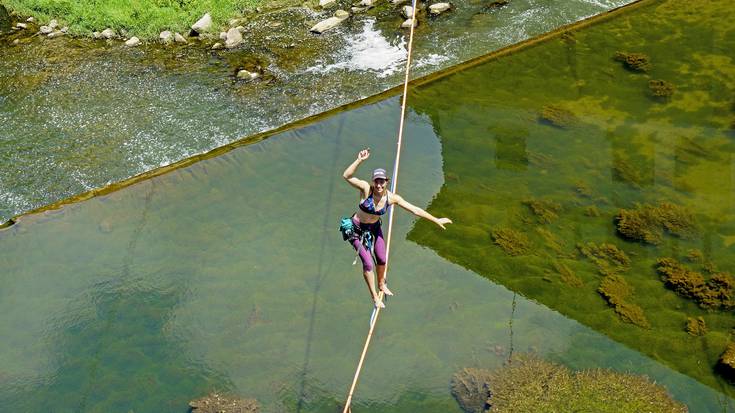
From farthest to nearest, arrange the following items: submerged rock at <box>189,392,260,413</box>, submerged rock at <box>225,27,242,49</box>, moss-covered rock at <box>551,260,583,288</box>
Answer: submerged rock at <box>225,27,242,49</box> < moss-covered rock at <box>551,260,583,288</box> < submerged rock at <box>189,392,260,413</box>

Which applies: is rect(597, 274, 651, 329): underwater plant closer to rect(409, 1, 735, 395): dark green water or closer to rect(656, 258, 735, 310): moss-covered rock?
rect(409, 1, 735, 395): dark green water

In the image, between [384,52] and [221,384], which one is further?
[384,52]

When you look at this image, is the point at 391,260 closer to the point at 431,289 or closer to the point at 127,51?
the point at 431,289

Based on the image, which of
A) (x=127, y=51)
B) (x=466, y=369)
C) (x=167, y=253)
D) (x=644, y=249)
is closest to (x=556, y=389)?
(x=466, y=369)

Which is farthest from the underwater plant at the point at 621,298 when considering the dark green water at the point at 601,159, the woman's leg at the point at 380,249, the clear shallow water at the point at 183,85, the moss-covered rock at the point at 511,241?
the clear shallow water at the point at 183,85

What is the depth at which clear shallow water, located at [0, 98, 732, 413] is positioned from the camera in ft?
21.9

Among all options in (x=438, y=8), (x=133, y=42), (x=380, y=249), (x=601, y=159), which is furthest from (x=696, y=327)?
(x=133, y=42)

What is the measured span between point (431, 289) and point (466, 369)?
111 centimetres

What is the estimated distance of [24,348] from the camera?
698 centimetres

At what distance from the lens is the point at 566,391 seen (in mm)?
6426

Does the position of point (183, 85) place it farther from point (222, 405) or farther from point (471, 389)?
point (471, 389)

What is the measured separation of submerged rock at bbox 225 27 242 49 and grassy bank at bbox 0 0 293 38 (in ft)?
1.97

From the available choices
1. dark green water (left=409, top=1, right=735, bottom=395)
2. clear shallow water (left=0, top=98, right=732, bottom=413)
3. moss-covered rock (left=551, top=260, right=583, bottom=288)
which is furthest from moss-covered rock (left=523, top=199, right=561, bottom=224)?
clear shallow water (left=0, top=98, right=732, bottom=413)

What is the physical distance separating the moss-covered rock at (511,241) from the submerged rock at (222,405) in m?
3.35
